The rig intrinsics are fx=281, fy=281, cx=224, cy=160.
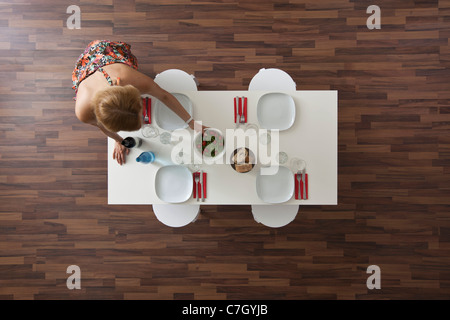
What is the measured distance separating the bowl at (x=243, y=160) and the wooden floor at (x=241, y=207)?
829 millimetres

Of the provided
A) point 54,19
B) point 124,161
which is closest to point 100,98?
point 124,161

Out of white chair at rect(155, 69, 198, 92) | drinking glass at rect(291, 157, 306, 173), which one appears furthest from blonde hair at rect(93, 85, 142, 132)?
drinking glass at rect(291, 157, 306, 173)

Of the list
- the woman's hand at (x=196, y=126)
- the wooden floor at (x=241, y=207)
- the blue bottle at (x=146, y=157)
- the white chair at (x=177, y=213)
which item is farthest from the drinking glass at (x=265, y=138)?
the wooden floor at (x=241, y=207)

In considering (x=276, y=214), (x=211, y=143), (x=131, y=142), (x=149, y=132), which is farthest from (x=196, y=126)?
(x=276, y=214)

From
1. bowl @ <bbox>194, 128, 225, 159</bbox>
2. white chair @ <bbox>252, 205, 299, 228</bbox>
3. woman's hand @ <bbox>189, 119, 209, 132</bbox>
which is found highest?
woman's hand @ <bbox>189, 119, 209, 132</bbox>

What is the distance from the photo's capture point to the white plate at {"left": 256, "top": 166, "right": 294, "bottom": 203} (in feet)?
6.35

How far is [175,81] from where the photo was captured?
205 cm

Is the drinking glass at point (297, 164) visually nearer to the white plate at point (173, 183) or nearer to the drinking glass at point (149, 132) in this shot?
the white plate at point (173, 183)

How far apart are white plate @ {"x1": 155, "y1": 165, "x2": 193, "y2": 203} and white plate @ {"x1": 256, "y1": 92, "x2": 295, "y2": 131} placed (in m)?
0.65

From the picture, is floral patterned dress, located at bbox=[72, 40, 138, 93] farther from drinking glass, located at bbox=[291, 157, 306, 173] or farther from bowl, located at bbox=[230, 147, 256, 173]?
drinking glass, located at bbox=[291, 157, 306, 173]

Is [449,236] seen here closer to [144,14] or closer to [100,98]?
[100,98]

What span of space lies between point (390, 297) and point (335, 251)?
0.67 metres

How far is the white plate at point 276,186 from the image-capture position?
194 centimetres

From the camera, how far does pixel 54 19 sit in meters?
2.60
